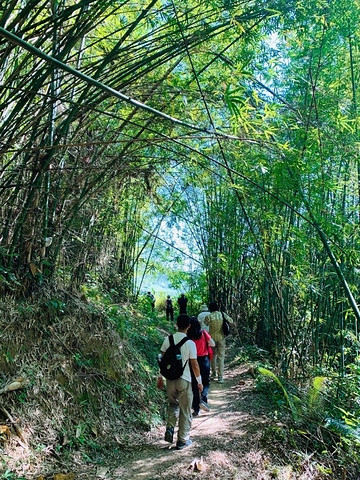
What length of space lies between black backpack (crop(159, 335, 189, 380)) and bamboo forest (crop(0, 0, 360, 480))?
0.09m

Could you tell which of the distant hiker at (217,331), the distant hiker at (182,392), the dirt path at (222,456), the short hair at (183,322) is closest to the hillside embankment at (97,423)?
the dirt path at (222,456)

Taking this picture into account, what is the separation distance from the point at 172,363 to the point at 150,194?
317 centimetres

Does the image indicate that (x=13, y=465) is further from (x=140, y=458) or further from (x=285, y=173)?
(x=285, y=173)

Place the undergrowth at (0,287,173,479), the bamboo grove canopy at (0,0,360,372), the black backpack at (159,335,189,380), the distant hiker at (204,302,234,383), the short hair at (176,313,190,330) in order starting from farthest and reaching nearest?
the distant hiker at (204,302,234,383), the short hair at (176,313,190,330), the black backpack at (159,335,189,380), the bamboo grove canopy at (0,0,360,372), the undergrowth at (0,287,173,479)

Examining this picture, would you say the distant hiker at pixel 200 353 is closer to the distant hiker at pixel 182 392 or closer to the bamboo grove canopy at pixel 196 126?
the distant hiker at pixel 182 392

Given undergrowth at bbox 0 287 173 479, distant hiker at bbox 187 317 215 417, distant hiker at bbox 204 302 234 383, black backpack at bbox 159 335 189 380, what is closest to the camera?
undergrowth at bbox 0 287 173 479

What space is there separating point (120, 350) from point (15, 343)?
50.8 inches

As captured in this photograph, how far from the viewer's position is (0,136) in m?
2.57

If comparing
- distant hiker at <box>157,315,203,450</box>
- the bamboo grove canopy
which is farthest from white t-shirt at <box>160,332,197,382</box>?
the bamboo grove canopy

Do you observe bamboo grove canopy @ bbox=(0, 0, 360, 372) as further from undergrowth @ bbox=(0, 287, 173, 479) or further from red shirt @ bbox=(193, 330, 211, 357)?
red shirt @ bbox=(193, 330, 211, 357)

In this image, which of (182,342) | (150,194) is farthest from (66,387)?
(150,194)

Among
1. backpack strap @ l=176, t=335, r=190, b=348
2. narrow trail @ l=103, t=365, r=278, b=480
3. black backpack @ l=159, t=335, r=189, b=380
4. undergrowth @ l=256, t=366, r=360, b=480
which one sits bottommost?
narrow trail @ l=103, t=365, r=278, b=480

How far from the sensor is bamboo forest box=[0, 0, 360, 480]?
263 centimetres

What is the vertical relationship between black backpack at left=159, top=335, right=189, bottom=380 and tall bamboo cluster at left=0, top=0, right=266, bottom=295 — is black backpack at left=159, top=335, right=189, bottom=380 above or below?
below
